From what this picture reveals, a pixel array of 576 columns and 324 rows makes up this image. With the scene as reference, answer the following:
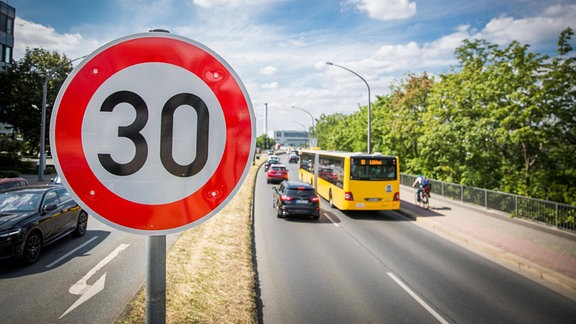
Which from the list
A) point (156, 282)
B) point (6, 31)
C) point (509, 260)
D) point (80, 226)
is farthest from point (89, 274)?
point (6, 31)

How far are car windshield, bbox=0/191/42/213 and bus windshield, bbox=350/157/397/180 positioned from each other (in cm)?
1243

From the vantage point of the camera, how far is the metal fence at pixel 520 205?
13.7 m

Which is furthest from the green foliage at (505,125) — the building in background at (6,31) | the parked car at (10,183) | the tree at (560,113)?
the building in background at (6,31)

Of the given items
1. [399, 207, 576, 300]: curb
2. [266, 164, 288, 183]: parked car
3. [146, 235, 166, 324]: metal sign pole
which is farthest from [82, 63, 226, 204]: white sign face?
[266, 164, 288, 183]: parked car

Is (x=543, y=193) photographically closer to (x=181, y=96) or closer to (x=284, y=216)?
(x=284, y=216)

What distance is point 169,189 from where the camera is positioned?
3.94ft

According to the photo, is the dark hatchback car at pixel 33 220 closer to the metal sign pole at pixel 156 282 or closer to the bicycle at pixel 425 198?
the metal sign pole at pixel 156 282

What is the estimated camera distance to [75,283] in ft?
24.5

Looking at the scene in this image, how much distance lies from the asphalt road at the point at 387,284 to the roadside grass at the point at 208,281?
17.5 inches

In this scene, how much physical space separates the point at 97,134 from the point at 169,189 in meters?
0.31

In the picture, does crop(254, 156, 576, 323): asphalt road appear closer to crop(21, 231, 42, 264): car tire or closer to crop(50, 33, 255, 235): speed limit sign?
crop(50, 33, 255, 235): speed limit sign

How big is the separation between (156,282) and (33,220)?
10.0 meters

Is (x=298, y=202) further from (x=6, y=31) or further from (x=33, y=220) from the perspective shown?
(x=6, y=31)

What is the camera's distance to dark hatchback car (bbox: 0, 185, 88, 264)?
831 centimetres
